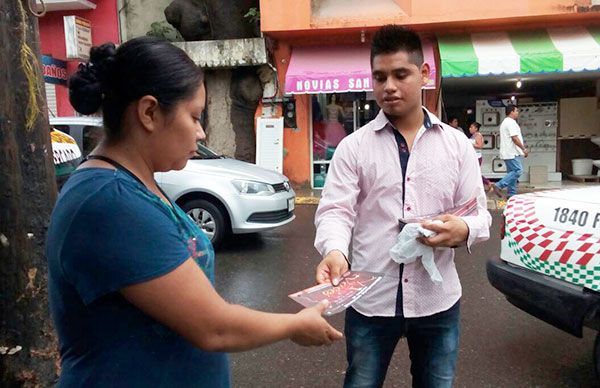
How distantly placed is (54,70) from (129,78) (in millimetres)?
13294

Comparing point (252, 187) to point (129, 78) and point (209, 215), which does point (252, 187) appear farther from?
point (129, 78)

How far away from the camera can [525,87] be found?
1362 centimetres

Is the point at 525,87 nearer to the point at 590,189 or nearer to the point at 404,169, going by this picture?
the point at 590,189

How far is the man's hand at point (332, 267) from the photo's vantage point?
1.94 meters

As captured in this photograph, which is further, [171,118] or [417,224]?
[417,224]

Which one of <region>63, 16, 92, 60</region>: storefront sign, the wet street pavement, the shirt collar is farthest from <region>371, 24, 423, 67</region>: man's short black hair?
<region>63, 16, 92, 60</region>: storefront sign

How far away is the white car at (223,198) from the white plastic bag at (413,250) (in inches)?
183

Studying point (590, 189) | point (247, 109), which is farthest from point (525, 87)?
point (590, 189)

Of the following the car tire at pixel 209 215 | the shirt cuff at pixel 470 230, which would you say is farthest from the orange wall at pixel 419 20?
the shirt cuff at pixel 470 230

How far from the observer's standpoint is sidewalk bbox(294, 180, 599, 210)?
10.1m

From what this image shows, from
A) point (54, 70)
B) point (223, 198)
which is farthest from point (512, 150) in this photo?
point (54, 70)

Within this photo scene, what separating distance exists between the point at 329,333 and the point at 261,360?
2470 mm

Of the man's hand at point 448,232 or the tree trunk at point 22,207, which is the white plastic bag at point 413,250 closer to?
the man's hand at point 448,232

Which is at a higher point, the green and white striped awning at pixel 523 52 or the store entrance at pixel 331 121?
the green and white striped awning at pixel 523 52
